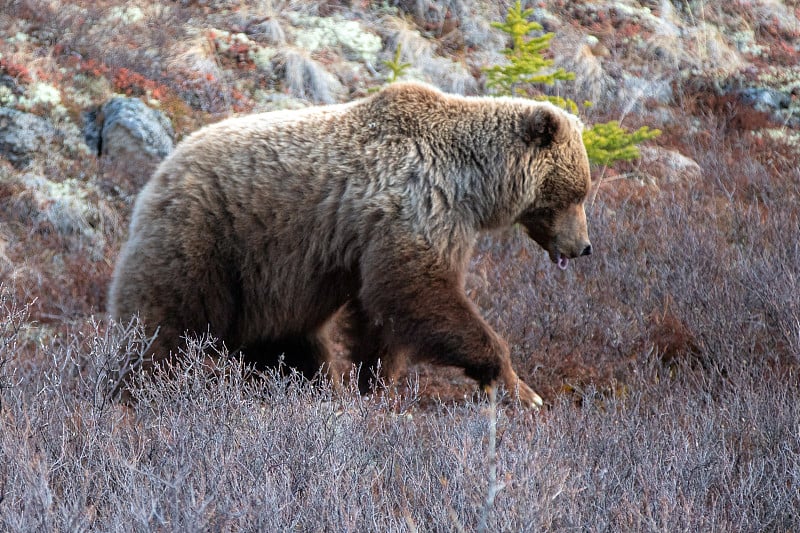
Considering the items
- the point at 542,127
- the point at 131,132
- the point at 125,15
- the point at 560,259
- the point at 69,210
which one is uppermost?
the point at 542,127

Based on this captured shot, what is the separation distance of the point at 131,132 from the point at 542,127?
15.6 feet

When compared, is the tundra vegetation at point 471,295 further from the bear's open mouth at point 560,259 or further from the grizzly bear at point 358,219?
the bear's open mouth at point 560,259

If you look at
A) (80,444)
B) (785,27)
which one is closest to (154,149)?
(80,444)

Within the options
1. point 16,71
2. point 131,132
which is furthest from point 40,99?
point 131,132

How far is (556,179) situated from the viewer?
16.7 feet

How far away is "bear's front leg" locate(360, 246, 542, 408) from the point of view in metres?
4.65

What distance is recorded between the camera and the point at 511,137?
5066mm

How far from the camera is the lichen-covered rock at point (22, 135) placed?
26.3 feet

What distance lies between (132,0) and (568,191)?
914cm

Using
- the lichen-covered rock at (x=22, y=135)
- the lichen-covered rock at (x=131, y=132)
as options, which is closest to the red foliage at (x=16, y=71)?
the lichen-covered rock at (x=22, y=135)

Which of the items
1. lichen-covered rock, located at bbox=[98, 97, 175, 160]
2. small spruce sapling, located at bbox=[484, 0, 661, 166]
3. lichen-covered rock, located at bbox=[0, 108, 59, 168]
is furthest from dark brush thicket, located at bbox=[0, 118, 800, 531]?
lichen-covered rock, located at bbox=[98, 97, 175, 160]

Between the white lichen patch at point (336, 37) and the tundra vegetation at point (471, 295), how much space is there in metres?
0.06

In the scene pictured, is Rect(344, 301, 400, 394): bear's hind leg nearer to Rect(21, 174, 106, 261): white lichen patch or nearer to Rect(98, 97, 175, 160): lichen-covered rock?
Rect(21, 174, 106, 261): white lichen patch

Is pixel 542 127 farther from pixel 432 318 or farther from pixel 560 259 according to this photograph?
pixel 432 318
